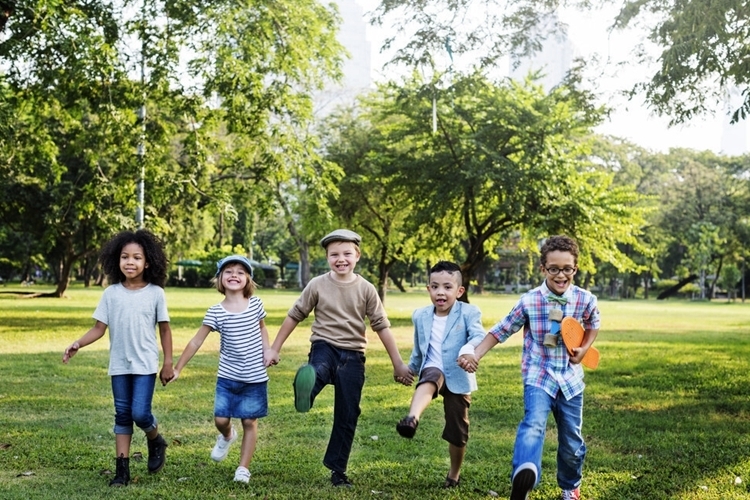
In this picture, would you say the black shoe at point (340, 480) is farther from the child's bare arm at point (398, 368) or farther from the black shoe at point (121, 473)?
the black shoe at point (121, 473)

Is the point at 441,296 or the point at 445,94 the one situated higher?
the point at 445,94

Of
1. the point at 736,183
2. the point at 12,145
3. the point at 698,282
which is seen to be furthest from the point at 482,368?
the point at 698,282

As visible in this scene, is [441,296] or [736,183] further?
[736,183]

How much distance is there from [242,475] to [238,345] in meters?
0.90

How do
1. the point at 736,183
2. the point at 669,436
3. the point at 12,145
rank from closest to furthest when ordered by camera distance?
the point at 669,436 → the point at 12,145 → the point at 736,183

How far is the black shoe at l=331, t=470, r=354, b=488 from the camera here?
564cm

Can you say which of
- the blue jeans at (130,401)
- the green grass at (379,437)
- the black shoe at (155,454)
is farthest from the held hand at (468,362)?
the black shoe at (155,454)

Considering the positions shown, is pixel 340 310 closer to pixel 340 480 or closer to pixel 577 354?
pixel 340 480

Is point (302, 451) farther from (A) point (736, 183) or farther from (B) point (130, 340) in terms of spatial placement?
(A) point (736, 183)

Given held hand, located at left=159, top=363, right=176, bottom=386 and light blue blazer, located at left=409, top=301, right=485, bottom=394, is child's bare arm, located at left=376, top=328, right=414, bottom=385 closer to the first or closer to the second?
light blue blazer, located at left=409, top=301, right=485, bottom=394

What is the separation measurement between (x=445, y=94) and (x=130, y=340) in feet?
38.5

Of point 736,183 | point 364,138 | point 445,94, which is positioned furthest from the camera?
point 736,183

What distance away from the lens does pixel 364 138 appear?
1076 inches

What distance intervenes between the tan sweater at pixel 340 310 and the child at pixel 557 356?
90 centimetres
